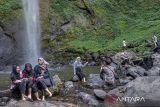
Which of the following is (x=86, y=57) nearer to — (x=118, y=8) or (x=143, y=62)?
A: (x=143, y=62)

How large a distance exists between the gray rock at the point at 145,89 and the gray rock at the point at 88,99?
165 centimetres

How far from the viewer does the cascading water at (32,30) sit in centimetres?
4566

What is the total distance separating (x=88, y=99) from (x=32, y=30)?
2883 cm

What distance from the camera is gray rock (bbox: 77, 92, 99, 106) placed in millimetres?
19344

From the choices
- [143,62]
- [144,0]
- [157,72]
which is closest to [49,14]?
[144,0]

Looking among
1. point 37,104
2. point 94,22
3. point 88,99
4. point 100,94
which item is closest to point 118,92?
point 100,94

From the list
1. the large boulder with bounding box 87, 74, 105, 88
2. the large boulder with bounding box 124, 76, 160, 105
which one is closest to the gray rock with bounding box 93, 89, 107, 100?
the large boulder with bounding box 124, 76, 160, 105

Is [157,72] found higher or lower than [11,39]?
lower

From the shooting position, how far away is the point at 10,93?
2050 centimetres

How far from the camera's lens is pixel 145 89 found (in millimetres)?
20141

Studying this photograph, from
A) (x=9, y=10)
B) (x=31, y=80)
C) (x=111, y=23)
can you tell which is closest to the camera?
(x=31, y=80)

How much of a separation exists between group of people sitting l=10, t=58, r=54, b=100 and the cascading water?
78.8 ft

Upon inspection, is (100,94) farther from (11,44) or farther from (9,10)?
(9,10)

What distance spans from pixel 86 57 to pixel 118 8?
52.7 feet
